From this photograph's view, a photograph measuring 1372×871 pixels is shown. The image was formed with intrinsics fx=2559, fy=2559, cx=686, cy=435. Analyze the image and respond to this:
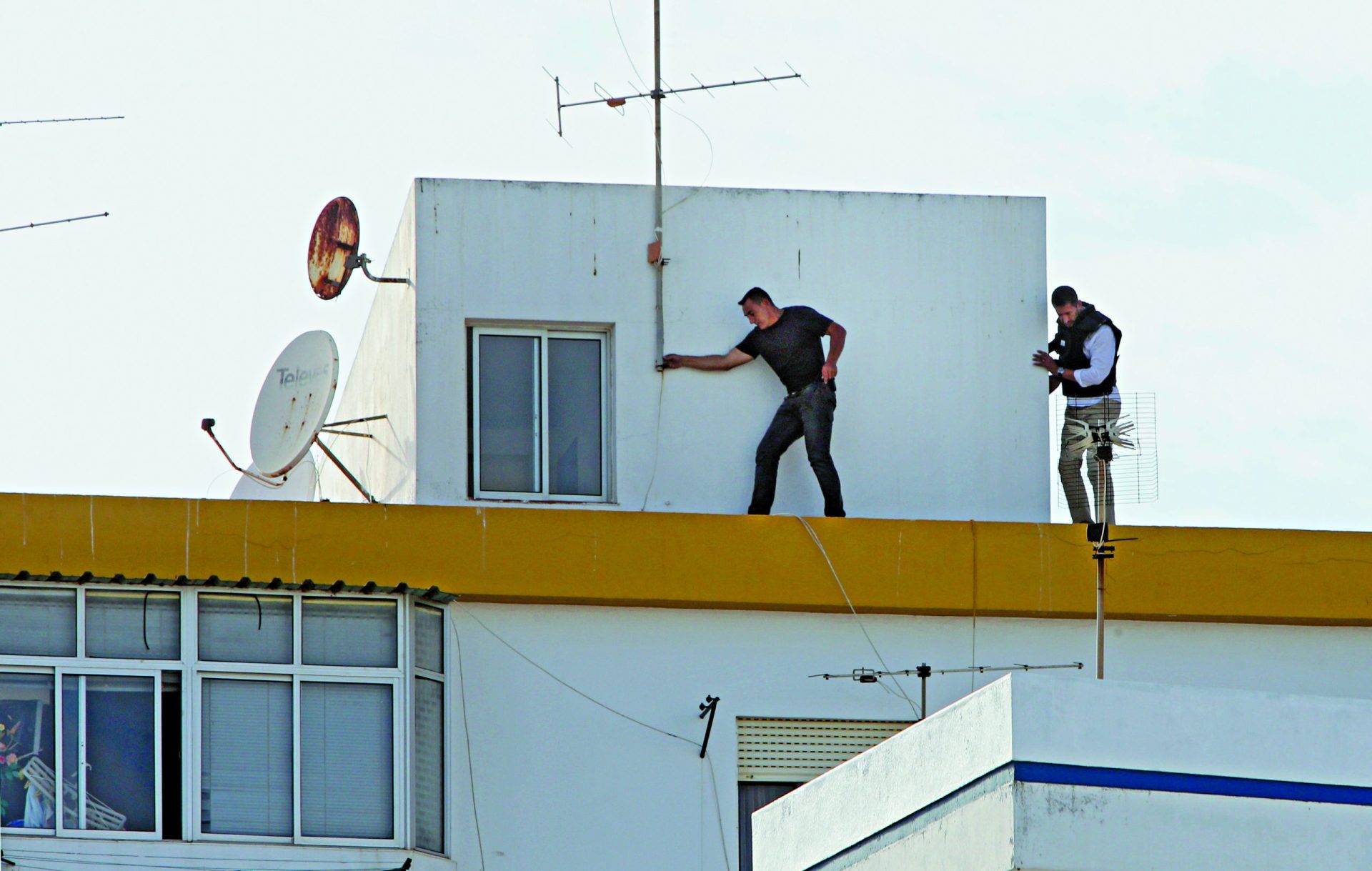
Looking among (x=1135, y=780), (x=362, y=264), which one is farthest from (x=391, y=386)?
(x=1135, y=780)

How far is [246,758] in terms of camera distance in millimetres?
15805

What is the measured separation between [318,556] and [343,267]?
4.18 m

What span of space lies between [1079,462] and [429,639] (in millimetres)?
5234

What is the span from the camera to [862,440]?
64.4 feet

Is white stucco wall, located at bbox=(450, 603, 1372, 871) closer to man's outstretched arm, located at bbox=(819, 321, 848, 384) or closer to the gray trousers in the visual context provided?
the gray trousers

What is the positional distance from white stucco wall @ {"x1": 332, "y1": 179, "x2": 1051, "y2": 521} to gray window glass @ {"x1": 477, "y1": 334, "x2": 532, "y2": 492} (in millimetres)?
192

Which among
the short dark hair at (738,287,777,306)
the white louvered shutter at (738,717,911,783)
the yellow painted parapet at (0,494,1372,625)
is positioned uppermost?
the short dark hair at (738,287,777,306)

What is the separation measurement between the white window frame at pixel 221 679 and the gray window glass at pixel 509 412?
108 inches

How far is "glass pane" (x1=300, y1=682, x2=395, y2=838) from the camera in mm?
15859

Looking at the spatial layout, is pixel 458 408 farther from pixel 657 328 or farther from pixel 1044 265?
pixel 1044 265

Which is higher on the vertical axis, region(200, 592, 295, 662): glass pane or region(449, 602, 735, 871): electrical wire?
region(200, 592, 295, 662): glass pane

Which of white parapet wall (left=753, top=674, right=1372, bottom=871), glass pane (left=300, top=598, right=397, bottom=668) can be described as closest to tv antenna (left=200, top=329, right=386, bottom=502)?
glass pane (left=300, top=598, right=397, bottom=668)

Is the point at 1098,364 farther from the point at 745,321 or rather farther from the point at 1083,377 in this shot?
the point at 745,321

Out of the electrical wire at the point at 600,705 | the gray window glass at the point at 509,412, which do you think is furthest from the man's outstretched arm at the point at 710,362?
the electrical wire at the point at 600,705
